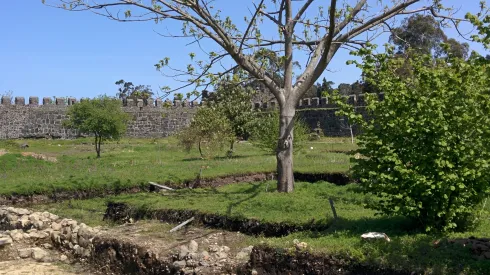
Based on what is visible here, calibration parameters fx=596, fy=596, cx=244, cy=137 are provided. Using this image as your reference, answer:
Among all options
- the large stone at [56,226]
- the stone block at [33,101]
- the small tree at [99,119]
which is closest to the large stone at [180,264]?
the large stone at [56,226]

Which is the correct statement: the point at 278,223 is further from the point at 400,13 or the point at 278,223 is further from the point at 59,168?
the point at 59,168

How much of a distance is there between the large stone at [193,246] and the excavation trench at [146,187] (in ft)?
22.5

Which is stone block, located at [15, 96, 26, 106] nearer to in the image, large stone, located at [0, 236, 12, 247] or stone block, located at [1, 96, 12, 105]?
stone block, located at [1, 96, 12, 105]

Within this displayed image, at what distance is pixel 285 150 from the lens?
43.7 feet

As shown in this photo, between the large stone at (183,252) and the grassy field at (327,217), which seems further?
the large stone at (183,252)

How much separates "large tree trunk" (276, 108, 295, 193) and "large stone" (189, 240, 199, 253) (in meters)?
3.97

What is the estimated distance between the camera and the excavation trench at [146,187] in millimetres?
15445

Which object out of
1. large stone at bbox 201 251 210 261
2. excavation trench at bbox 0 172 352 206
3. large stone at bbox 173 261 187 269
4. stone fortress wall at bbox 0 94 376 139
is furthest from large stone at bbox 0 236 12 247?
stone fortress wall at bbox 0 94 376 139

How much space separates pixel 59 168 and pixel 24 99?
18589 millimetres

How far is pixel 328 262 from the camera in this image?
25.9 ft

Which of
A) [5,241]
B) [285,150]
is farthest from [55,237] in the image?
[285,150]

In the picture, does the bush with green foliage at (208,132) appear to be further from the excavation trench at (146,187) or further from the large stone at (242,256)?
the large stone at (242,256)

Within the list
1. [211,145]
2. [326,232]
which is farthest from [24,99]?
[326,232]

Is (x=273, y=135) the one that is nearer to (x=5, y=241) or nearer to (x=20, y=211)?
(x=20, y=211)
